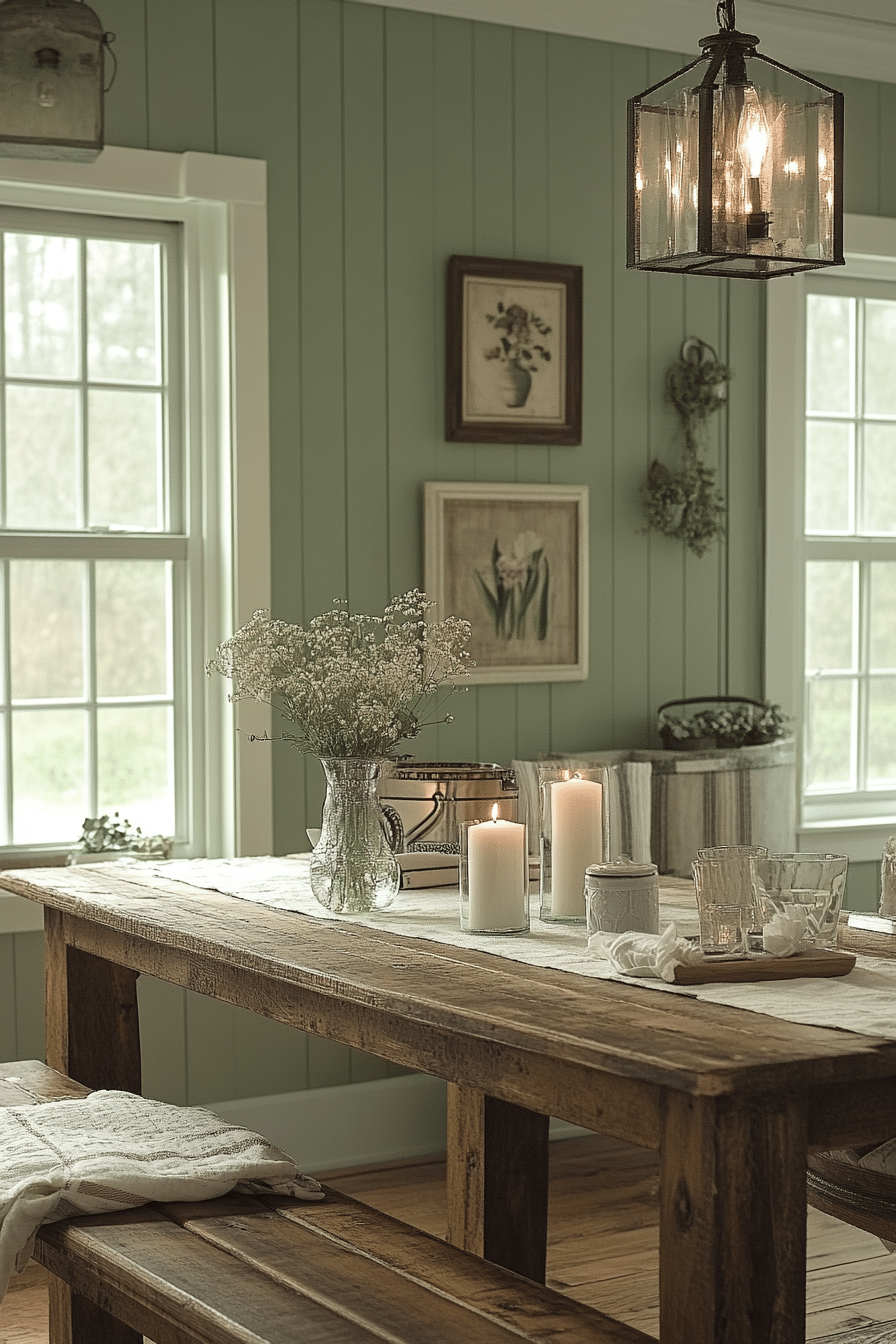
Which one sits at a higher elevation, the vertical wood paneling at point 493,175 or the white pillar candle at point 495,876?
the vertical wood paneling at point 493,175

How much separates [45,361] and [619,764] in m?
1.75

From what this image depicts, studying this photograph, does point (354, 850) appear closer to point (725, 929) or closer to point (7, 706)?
point (725, 929)

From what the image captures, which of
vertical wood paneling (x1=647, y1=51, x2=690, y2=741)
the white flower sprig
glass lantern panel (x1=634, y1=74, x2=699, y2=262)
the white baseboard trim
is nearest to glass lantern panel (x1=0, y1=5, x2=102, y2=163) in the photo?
the white flower sprig

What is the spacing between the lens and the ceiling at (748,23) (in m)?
4.43

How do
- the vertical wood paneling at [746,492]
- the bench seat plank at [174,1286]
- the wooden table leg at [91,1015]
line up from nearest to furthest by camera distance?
the bench seat plank at [174,1286] → the wooden table leg at [91,1015] → the vertical wood paneling at [746,492]

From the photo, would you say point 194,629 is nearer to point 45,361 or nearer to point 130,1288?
point 45,361

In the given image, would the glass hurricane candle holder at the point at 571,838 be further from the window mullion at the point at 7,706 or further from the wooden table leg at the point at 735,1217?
the window mullion at the point at 7,706

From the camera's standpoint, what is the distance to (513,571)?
4.50m

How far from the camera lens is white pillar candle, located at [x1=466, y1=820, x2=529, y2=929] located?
2230 millimetres

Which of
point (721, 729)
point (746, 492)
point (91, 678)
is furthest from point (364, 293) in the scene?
point (721, 729)

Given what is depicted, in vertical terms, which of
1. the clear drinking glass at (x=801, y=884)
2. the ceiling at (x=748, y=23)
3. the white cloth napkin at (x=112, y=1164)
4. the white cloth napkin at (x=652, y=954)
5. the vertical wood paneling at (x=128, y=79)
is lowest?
the white cloth napkin at (x=112, y=1164)

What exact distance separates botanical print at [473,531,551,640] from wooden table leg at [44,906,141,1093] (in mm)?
1801

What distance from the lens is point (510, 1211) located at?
2.67 m

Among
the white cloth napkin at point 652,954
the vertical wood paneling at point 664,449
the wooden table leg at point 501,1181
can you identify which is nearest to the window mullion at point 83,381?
the vertical wood paneling at point 664,449
